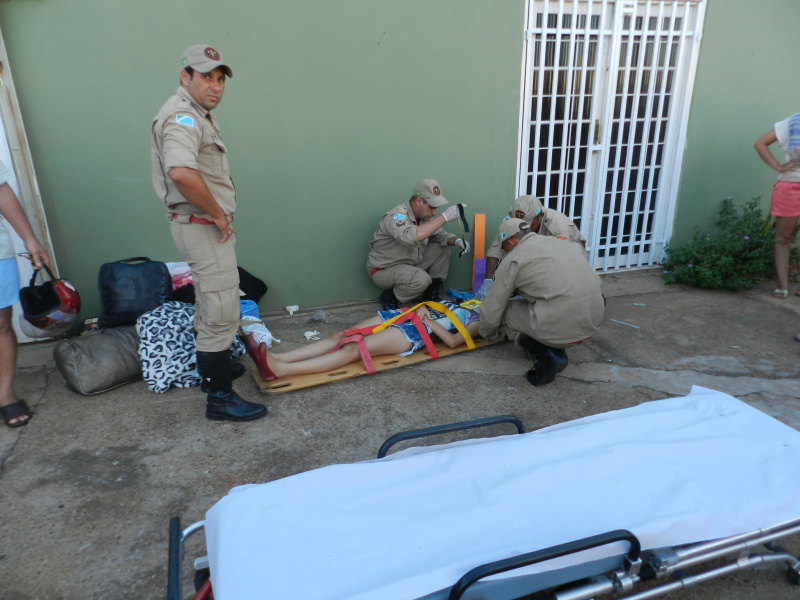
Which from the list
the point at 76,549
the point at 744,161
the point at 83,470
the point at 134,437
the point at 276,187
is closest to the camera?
the point at 76,549

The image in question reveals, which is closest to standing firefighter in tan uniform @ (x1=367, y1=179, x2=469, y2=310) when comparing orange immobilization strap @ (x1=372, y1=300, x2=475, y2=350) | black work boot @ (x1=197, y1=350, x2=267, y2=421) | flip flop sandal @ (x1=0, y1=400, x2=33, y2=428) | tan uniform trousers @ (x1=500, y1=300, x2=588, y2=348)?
orange immobilization strap @ (x1=372, y1=300, x2=475, y2=350)

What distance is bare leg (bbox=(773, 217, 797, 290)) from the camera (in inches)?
183

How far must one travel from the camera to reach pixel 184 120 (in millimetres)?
2508

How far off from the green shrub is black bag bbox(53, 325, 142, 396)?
4876mm

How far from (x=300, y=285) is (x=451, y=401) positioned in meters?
2.00

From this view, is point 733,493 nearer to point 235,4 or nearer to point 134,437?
point 134,437

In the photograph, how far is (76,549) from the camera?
2.11m

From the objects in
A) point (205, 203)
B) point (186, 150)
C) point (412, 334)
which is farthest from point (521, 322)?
point (186, 150)

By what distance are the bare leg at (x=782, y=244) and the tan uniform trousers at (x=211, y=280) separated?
15.5 ft

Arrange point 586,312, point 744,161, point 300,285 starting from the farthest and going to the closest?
1. point 744,161
2. point 300,285
3. point 586,312

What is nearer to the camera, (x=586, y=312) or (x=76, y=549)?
(x=76, y=549)

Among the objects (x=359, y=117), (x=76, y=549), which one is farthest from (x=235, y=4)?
(x=76, y=549)

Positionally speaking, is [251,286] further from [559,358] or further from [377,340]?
[559,358]

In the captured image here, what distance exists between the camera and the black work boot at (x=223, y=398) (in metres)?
2.93
